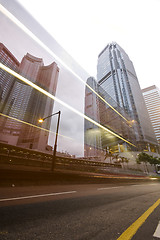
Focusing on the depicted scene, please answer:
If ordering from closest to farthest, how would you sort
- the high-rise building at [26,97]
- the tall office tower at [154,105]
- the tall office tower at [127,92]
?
the tall office tower at [127,92] → the high-rise building at [26,97] → the tall office tower at [154,105]

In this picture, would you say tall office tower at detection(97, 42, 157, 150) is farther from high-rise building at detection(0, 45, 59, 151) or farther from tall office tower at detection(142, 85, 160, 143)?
high-rise building at detection(0, 45, 59, 151)

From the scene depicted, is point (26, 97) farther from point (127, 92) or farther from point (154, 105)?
point (154, 105)

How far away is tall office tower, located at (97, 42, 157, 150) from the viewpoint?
72231 mm

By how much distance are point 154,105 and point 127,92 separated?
7518 cm

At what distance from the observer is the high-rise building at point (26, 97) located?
91.5 metres

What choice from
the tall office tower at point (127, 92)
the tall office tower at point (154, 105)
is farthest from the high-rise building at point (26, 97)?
the tall office tower at point (154, 105)

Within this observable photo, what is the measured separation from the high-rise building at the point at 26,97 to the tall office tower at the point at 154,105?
399 ft

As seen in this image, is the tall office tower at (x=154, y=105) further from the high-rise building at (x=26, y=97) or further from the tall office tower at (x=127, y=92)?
the high-rise building at (x=26, y=97)

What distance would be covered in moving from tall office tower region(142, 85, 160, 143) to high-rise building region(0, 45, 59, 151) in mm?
121757

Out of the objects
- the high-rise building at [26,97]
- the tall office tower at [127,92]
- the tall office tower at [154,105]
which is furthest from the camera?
the tall office tower at [154,105]

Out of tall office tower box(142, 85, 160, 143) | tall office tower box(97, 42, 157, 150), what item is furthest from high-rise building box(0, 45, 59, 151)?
tall office tower box(142, 85, 160, 143)

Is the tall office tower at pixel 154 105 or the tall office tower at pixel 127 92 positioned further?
the tall office tower at pixel 154 105

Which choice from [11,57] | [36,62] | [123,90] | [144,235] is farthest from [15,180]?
[11,57]

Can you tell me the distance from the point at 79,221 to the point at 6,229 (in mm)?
1269
